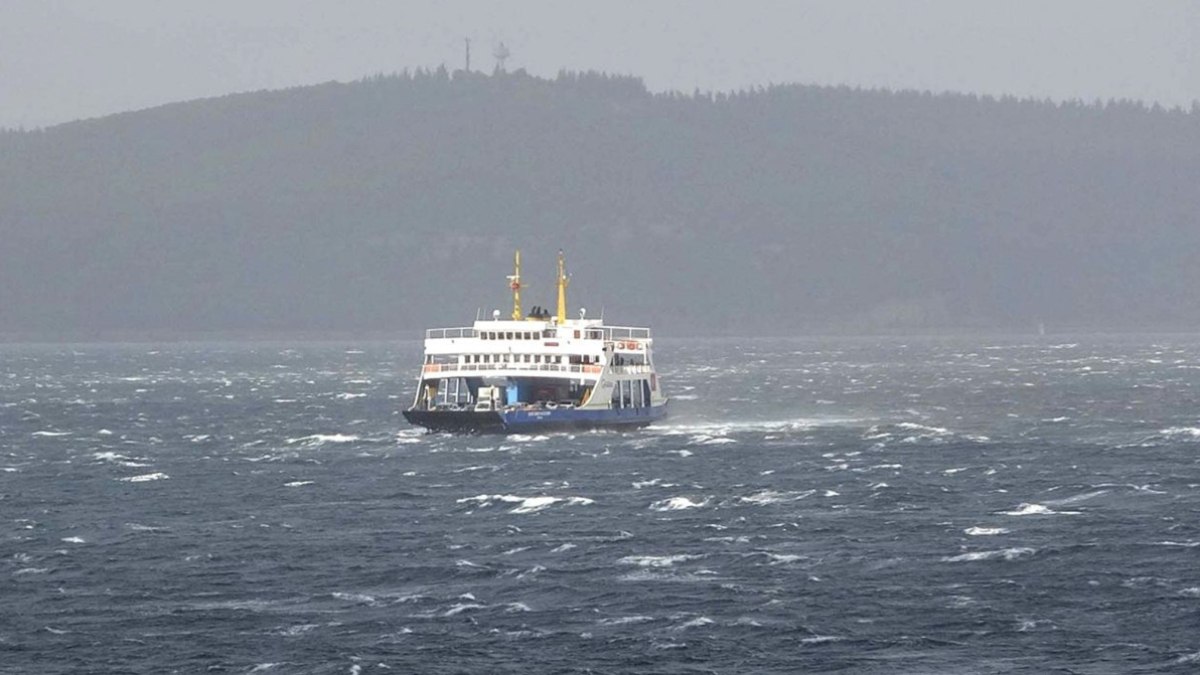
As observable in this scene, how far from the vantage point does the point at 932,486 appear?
9600 cm

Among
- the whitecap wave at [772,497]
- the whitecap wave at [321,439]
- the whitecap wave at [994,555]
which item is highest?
the whitecap wave at [321,439]

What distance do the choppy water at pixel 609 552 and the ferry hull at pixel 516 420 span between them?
1.34 m

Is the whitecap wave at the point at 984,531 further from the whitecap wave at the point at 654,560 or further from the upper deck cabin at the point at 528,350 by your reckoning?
the upper deck cabin at the point at 528,350

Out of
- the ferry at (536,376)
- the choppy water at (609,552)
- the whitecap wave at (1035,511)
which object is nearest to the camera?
the choppy water at (609,552)

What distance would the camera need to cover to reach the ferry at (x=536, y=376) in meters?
128

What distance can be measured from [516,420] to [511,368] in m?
5.52

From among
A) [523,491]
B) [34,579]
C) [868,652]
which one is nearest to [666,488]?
[523,491]

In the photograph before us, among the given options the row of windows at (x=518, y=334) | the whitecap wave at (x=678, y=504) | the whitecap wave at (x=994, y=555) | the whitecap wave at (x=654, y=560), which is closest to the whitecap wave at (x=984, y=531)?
the whitecap wave at (x=994, y=555)

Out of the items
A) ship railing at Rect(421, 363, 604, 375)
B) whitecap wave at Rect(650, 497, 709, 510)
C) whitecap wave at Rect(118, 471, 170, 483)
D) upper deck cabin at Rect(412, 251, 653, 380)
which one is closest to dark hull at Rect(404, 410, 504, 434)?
upper deck cabin at Rect(412, 251, 653, 380)

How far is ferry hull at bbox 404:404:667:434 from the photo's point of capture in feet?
416

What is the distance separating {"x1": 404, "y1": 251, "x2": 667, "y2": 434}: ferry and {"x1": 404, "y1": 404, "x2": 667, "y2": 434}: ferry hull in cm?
5

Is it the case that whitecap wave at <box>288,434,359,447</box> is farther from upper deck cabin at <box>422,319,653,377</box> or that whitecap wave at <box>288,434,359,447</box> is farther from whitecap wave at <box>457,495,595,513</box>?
whitecap wave at <box>457,495,595,513</box>

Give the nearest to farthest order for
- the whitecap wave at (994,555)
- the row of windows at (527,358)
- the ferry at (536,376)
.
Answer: the whitecap wave at (994,555), the ferry at (536,376), the row of windows at (527,358)

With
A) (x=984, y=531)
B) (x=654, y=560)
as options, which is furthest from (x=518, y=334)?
(x=654, y=560)
